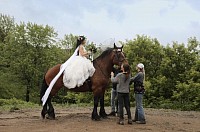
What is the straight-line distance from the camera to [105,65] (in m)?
10.3

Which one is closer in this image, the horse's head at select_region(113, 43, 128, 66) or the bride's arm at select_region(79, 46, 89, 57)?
the horse's head at select_region(113, 43, 128, 66)

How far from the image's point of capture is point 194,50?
76.0ft

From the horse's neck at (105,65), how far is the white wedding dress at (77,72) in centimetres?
32

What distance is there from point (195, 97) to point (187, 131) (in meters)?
Answer: 13.1

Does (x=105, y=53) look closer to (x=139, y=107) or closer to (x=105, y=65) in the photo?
(x=105, y=65)

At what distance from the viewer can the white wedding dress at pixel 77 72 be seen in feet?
32.7

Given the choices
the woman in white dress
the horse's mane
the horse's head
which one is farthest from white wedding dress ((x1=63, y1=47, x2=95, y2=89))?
the horse's head

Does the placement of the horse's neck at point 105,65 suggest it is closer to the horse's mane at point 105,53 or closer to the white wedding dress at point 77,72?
the horse's mane at point 105,53

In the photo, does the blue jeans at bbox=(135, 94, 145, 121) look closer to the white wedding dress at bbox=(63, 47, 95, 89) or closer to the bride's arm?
the white wedding dress at bbox=(63, 47, 95, 89)

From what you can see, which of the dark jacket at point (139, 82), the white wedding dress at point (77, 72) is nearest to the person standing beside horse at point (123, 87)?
the dark jacket at point (139, 82)

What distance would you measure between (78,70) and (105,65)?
937 millimetres

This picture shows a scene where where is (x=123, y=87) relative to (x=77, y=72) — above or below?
below

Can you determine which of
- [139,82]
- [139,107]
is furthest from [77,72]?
[139,107]

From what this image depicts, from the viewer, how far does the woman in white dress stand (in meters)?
9.95
